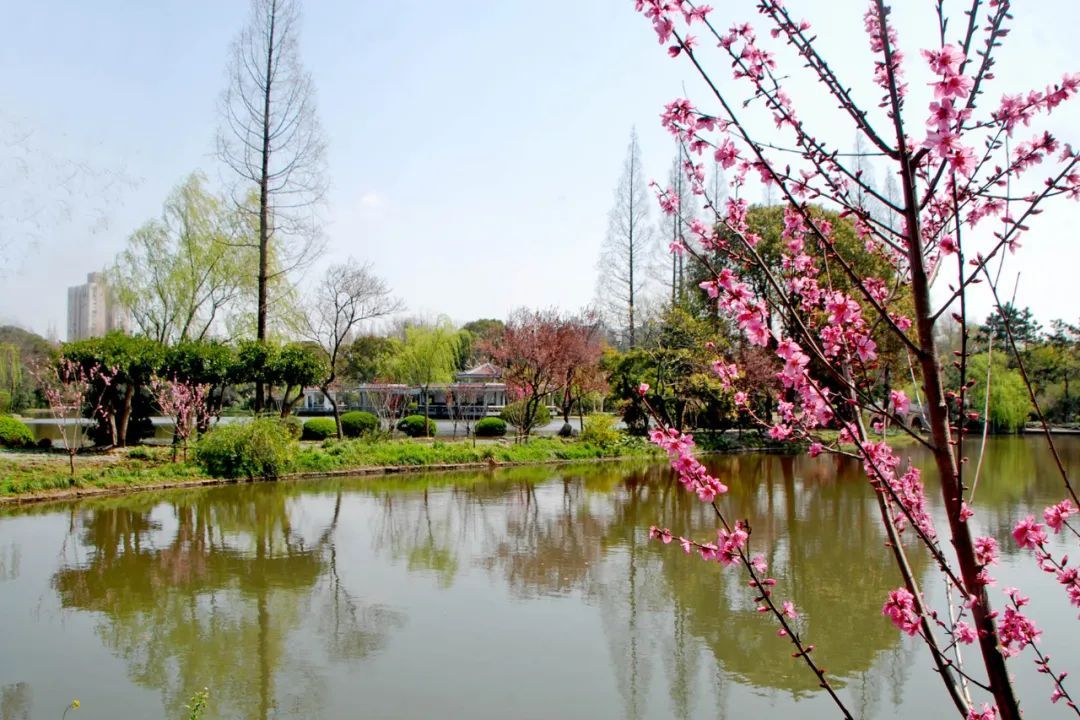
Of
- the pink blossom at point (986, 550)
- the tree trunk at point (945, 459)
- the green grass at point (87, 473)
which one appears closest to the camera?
the tree trunk at point (945, 459)

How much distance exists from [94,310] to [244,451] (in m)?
11.4

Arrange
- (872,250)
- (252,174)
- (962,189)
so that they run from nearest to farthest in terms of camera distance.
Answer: (962,189) → (872,250) → (252,174)

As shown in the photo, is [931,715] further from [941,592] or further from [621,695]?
[941,592]

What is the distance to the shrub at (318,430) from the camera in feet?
59.6

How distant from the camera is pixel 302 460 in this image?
1311 cm

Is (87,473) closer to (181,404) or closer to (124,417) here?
(181,404)

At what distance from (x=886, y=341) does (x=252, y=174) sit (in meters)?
15.9

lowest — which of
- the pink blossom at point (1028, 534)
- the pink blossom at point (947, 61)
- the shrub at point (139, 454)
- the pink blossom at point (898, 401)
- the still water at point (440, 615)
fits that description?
the still water at point (440, 615)

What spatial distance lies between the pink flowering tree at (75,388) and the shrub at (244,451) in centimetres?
188

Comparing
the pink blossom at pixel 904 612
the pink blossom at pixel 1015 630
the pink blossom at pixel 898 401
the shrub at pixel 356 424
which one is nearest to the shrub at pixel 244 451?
the shrub at pixel 356 424

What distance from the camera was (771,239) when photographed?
2156 cm

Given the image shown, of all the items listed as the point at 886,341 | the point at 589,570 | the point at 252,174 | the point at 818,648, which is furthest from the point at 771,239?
the point at 818,648

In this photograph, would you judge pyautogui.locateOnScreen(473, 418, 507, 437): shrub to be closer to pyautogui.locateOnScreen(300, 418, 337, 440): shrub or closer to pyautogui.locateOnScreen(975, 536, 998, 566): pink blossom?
pyautogui.locateOnScreen(300, 418, 337, 440): shrub

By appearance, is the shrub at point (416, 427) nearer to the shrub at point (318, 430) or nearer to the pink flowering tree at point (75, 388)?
the shrub at point (318, 430)
